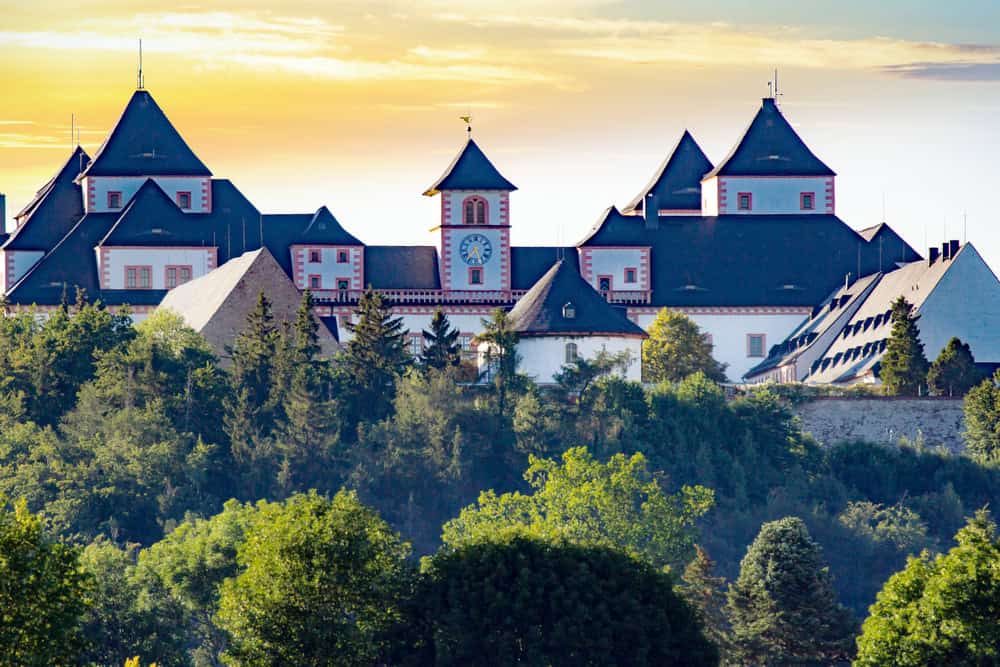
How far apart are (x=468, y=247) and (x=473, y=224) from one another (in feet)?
3.47

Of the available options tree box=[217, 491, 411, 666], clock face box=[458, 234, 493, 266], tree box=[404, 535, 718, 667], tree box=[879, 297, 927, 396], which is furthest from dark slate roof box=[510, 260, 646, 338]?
tree box=[217, 491, 411, 666]

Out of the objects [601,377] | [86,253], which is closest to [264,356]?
[601,377]

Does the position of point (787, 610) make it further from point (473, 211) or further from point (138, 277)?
point (138, 277)

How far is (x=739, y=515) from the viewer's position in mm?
109250

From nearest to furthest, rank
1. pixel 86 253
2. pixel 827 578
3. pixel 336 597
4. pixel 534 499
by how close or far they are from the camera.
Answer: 1. pixel 336 597
2. pixel 827 578
3. pixel 534 499
4. pixel 86 253

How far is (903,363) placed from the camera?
11306 cm

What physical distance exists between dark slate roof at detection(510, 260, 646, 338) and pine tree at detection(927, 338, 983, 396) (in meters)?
10.3

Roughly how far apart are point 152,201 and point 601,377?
2644cm

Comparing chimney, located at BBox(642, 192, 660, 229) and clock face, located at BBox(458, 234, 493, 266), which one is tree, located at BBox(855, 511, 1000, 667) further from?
chimney, located at BBox(642, 192, 660, 229)

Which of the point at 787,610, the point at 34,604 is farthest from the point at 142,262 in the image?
the point at 34,604

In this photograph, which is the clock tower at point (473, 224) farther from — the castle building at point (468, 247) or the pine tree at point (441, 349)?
the pine tree at point (441, 349)

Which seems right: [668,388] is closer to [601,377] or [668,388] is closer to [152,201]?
[601,377]

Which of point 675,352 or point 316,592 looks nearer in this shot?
point 316,592

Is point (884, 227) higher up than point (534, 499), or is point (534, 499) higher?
point (884, 227)
